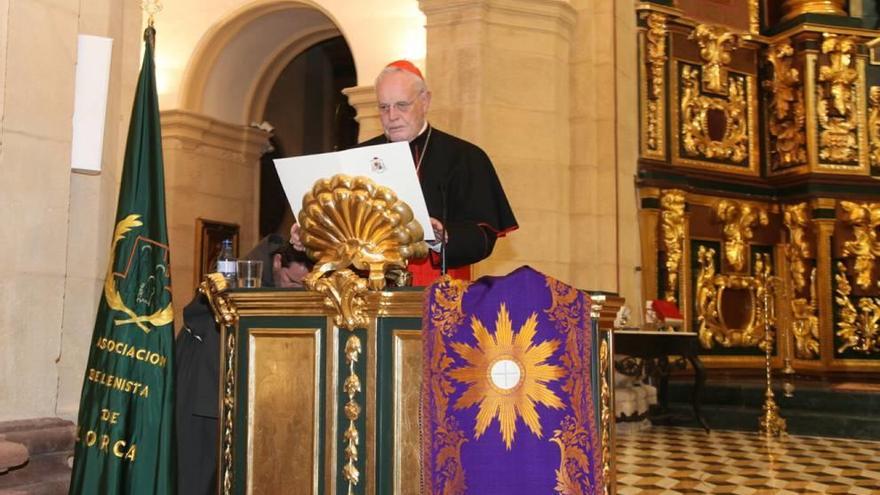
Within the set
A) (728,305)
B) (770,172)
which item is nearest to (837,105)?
(770,172)

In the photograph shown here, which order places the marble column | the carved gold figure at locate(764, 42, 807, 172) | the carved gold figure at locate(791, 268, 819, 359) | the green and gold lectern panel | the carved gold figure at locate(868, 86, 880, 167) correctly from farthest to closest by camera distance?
the carved gold figure at locate(868, 86, 880, 167) → the carved gold figure at locate(764, 42, 807, 172) → the carved gold figure at locate(791, 268, 819, 359) → the marble column → the green and gold lectern panel

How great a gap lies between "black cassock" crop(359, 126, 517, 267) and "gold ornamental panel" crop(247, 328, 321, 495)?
819 millimetres

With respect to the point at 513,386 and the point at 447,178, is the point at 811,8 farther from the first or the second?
the point at 513,386

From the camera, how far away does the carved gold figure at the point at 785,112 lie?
37.8ft

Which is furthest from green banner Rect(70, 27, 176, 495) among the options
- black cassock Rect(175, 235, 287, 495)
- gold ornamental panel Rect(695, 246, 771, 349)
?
gold ornamental panel Rect(695, 246, 771, 349)

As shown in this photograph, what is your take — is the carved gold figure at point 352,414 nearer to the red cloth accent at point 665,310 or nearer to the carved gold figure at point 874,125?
the red cloth accent at point 665,310

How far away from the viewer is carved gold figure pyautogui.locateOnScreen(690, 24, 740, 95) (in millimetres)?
11281

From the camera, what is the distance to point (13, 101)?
126 inches

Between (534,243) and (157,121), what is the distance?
5.88 m

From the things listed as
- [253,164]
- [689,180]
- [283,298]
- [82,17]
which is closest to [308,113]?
[253,164]

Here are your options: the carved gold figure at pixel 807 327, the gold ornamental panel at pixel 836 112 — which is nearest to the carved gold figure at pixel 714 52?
the gold ornamental panel at pixel 836 112

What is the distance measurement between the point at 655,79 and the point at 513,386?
8.80 metres

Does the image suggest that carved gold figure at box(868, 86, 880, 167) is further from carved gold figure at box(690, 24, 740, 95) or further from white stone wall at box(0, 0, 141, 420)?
white stone wall at box(0, 0, 141, 420)

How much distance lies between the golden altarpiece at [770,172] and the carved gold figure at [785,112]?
0.6 inches
